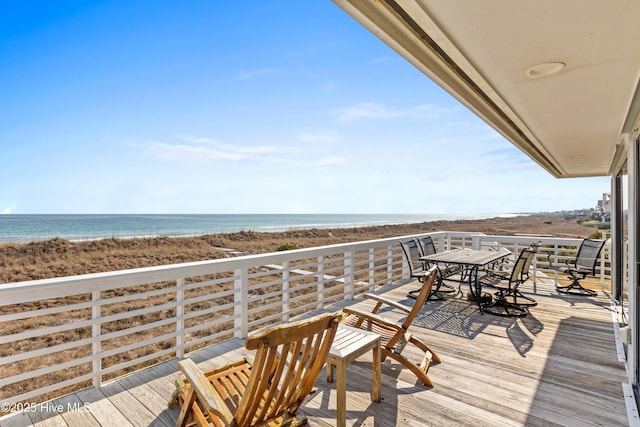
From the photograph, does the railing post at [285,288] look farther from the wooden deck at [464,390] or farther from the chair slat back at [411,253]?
the chair slat back at [411,253]

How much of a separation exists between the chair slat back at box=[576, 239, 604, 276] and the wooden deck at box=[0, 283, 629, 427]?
202cm

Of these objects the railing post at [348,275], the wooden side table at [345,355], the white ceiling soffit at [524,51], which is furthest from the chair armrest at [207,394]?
the railing post at [348,275]

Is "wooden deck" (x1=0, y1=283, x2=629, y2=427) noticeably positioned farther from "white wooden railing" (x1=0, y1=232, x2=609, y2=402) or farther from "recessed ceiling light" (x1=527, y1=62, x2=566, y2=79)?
"recessed ceiling light" (x1=527, y1=62, x2=566, y2=79)

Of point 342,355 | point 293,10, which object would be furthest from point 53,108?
point 342,355

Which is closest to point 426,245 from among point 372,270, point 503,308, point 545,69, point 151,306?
point 372,270

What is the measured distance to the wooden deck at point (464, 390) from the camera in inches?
84.2

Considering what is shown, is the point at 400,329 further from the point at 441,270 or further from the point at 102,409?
the point at 441,270

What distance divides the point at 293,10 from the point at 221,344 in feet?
18.9

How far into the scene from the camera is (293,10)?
588 cm

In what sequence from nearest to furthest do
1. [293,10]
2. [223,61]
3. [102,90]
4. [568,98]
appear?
[568,98], [293,10], [223,61], [102,90]

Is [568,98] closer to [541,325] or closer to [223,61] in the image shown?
[541,325]

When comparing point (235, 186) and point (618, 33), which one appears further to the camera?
point (235, 186)

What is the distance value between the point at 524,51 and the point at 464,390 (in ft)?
7.82

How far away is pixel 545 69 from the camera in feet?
6.26
